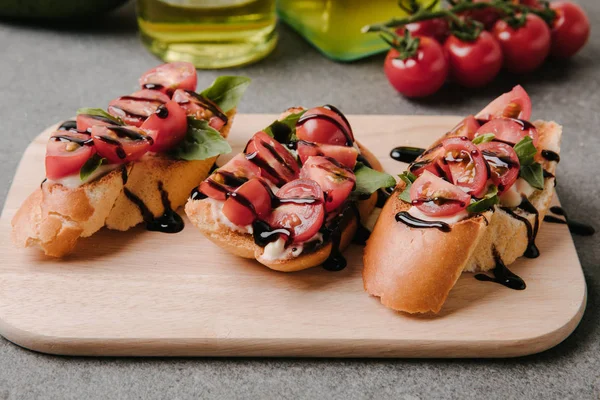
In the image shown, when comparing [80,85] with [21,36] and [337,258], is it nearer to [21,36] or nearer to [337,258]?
[21,36]

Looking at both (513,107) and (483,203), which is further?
(513,107)

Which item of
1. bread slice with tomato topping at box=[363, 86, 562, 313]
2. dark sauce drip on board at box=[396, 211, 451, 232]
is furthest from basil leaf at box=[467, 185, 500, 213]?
dark sauce drip on board at box=[396, 211, 451, 232]

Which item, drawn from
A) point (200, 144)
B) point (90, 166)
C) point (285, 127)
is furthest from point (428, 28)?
point (90, 166)

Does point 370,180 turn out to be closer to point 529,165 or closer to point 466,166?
point 466,166

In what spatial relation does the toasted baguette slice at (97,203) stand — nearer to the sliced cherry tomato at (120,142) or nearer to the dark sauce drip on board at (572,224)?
the sliced cherry tomato at (120,142)

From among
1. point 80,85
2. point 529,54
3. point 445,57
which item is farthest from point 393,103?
point 80,85

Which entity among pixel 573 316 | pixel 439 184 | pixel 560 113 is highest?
pixel 439 184

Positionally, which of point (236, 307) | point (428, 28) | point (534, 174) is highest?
point (534, 174)
